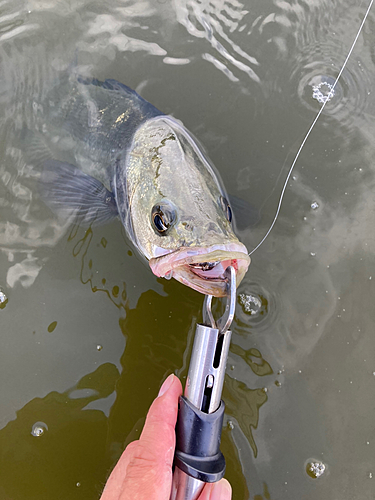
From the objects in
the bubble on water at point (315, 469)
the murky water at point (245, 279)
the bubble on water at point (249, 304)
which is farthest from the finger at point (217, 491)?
the bubble on water at point (249, 304)

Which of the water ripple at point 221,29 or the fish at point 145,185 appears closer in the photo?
the fish at point 145,185

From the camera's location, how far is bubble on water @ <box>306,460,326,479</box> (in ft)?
7.44

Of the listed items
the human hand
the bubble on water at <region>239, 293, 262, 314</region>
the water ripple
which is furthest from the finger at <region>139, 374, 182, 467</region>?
the water ripple

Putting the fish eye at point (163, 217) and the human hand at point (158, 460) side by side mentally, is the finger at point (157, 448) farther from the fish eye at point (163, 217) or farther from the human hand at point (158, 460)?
the fish eye at point (163, 217)

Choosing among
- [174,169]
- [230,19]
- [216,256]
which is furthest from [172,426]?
[230,19]

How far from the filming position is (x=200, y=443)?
4.63ft

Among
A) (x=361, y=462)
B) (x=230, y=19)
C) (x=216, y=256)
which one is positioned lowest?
(x=361, y=462)

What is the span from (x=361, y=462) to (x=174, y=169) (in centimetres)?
210

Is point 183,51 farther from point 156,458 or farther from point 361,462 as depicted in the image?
point 361,462

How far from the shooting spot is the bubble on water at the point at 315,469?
7.44 ft

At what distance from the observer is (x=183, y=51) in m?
2.60

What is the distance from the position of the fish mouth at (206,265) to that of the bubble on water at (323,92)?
146cm

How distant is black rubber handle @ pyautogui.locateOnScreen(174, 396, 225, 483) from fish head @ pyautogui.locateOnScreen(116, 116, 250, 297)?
1.66 feet

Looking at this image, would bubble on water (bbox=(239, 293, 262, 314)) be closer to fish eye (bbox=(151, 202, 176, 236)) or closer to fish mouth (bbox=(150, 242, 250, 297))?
fish mouth (bbox=(150, 242, 250, 297))
